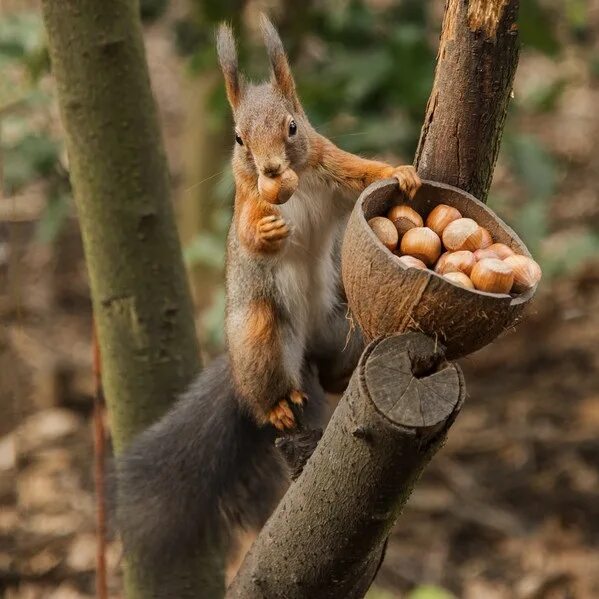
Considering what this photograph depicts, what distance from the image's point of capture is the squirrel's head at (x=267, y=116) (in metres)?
1.91

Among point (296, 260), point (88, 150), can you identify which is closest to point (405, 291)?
point (296, 260)

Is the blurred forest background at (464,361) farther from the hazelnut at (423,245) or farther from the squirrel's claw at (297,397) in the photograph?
the hazelnut at (423,245)

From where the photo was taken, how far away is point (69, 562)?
3.60 metres

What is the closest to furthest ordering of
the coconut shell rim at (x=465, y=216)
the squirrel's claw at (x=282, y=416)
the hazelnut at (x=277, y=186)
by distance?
1. the coconut shell rim at (x=465, y=216)
2. the hazelnut at (x=277, y=186)
3. the squirrel's claw at (x=282, y=416)

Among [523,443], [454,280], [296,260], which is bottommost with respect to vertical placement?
[523,443]

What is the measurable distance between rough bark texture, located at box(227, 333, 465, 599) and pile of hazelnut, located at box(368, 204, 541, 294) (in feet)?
0.40

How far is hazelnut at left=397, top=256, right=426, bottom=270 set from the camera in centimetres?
141

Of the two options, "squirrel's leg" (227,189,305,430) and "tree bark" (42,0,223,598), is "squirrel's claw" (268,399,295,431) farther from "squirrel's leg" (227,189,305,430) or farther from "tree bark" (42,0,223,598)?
"tree bark" (42,0,223,598)

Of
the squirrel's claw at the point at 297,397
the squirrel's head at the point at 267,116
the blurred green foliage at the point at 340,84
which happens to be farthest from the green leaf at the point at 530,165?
the squirrel's claw at the point at 297,397

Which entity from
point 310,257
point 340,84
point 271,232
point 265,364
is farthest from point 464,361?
point 340,84

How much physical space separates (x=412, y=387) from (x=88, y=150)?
3.52 ft

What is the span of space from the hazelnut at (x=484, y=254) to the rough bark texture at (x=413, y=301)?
56 mm

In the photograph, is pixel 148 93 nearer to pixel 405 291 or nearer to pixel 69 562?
pixel 405 291

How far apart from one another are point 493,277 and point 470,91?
31 cm
